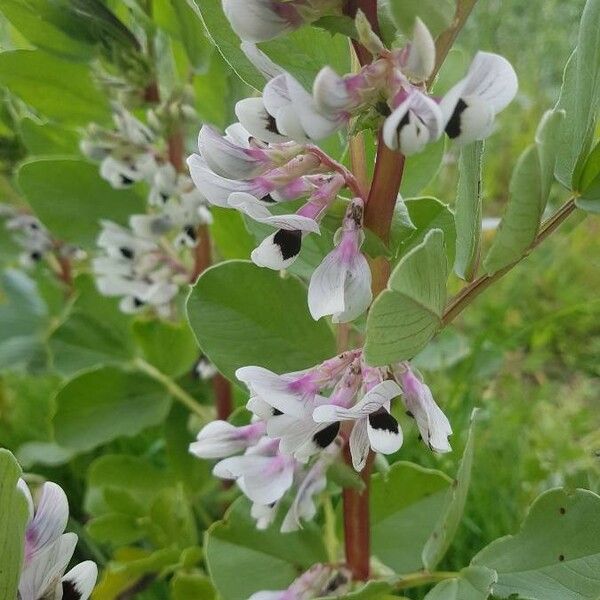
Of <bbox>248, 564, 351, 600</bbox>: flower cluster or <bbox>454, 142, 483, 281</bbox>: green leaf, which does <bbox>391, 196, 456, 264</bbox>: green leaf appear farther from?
<bbox>248, 564, 351, 600</bbox>: flower cluster

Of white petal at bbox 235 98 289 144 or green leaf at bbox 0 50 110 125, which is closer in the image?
white petal at bbox 235 98 289 144

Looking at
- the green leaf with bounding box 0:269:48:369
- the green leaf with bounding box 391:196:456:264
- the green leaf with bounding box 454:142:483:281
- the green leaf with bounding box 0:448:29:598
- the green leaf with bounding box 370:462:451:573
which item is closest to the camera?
the green leaf with bounding box 0:448:29:598

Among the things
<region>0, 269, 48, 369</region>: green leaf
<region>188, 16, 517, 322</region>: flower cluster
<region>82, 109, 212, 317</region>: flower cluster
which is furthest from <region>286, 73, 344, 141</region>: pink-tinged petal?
<region>0, 269, 48, 369</region>: green leaf

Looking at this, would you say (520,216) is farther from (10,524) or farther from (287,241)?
(10,524)

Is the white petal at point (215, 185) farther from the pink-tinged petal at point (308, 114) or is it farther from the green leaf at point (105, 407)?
the green leaf at point (105, 407)

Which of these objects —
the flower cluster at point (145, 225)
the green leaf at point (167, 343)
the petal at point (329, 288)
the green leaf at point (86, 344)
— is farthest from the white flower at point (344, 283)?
the green leaf at point (86, 344)

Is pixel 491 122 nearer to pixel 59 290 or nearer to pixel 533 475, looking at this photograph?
pixel 533 475
